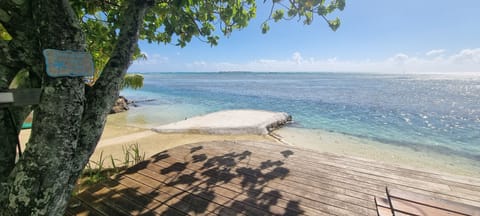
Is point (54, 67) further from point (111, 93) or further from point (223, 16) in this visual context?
point (223, 16)

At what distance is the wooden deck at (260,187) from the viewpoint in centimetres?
265

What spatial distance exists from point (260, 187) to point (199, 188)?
0.92 metres

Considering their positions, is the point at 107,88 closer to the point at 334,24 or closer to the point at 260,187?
the point at 260,187

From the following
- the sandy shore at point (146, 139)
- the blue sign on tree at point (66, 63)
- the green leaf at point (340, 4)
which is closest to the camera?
the blue sign on tree at point (66, 63)

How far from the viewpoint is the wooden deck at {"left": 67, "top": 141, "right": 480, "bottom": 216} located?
8.70 ft

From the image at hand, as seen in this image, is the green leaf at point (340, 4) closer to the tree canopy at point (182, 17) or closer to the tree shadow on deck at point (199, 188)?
the tree canopy at point (182, 17)

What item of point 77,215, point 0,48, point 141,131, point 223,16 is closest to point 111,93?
point 0,48

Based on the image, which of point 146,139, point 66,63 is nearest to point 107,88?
point 66,63

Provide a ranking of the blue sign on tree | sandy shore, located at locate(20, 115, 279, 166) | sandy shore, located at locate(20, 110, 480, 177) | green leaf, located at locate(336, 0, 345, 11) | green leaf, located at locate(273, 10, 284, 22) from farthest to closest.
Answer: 1. sandy shore, located at locate(20, 110, 480, 177)
2. sandy shore, located at locate(20, 115, 279, 166)
3. green leaf, located at locate(273, 10, 284, 22)
4. green leaf, located at locate(336, 0, 345, 11)
5. the blue sign on tree

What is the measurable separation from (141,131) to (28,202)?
889cm

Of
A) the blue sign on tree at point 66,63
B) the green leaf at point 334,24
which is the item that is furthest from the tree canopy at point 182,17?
the blue sign on tree at point 66,63

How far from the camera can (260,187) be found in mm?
3119

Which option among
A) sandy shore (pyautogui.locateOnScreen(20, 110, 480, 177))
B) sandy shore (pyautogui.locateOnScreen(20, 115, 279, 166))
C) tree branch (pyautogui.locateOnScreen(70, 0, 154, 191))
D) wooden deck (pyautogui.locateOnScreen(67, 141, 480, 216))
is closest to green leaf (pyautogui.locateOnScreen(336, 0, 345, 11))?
wooden deck (pyautogui.locateOnScreen(67, 141, 480, 216))

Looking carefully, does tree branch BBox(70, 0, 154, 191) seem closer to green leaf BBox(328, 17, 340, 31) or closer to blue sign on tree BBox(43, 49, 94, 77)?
blue sign on tree BBox(43, 49, 94, 77)
